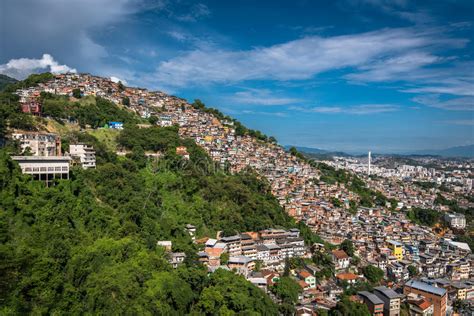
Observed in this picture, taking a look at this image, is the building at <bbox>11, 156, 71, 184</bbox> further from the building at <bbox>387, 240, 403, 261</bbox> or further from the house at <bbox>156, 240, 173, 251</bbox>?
the building at <bbox>387, 240, 403, 261</bbox>

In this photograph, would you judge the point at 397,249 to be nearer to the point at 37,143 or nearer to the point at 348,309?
the point at 348,309

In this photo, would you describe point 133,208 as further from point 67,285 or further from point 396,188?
point 396,188

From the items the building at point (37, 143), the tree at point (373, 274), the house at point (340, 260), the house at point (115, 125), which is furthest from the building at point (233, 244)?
the house at point (115, 125)

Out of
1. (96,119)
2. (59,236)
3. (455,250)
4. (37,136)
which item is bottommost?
(455,250)

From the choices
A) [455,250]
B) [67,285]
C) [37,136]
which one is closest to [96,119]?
[37,136]

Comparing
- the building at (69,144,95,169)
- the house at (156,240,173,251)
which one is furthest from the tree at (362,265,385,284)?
the building at (69,144,95,169)

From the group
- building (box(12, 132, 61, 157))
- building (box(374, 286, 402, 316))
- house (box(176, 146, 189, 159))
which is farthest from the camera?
house (box(176, 146, 189, 159))
